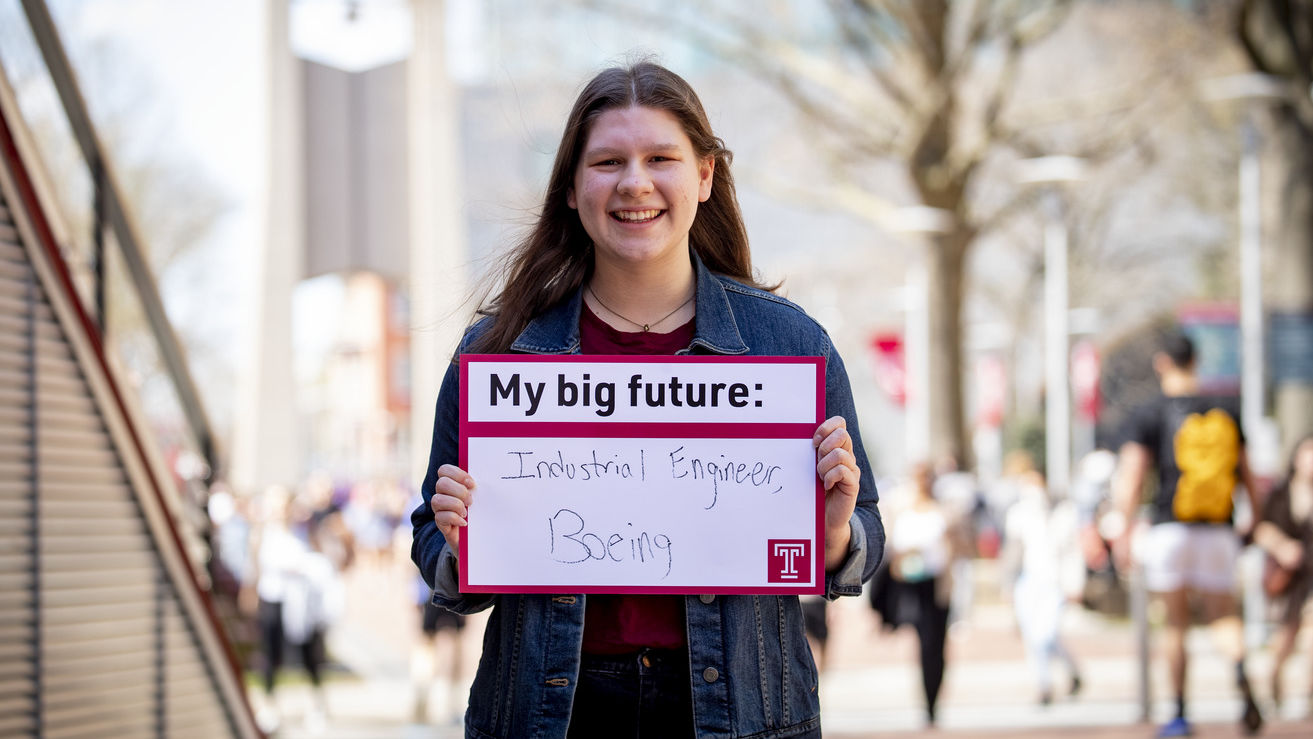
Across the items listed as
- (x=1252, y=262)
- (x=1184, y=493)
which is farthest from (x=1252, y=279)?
(x=1184, y=493)

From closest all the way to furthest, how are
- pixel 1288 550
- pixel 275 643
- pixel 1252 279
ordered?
pixel 1288 550, pixel 275 643, pixel 1252 279

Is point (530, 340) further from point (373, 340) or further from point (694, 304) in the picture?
point (373, 340)

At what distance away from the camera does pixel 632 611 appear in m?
2.84

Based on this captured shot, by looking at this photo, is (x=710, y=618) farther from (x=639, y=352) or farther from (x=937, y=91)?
(x=937, y=91)

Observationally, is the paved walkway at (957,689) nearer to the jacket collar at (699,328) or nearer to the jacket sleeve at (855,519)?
the jacket sleeve at (855,519)

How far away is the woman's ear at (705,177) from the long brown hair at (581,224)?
2cm

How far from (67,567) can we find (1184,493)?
235 inches

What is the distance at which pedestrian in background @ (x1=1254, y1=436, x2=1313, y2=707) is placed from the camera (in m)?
10.8

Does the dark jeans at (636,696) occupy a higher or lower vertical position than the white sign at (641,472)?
lower

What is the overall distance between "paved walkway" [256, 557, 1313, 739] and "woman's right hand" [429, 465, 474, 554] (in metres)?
7.26

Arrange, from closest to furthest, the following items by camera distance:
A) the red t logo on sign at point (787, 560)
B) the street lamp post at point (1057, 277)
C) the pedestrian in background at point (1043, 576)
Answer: the red t logo on sign at point (787, 560) → the pedestrian in background at point (1043, 576) → the street lamp post at point (1057, 277)

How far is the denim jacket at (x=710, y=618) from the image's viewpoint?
8.95 feet

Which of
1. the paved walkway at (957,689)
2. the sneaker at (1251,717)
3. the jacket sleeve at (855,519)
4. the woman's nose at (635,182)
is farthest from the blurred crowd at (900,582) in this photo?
the woman's nose at (635,182)

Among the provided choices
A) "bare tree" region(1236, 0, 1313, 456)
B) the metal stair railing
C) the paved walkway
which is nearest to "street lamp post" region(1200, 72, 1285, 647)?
"bare tree" region(1236, 0, 1313, 456)
